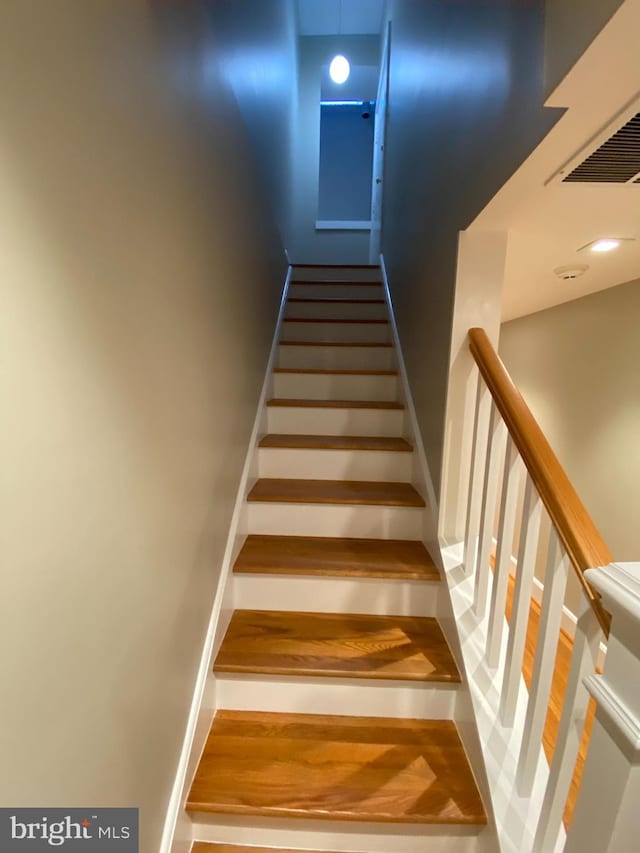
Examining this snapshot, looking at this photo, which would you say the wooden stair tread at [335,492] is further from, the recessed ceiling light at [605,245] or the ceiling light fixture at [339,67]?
the ceiling light fixture at [339,67]

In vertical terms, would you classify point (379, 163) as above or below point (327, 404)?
above

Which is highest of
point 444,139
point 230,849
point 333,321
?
point 444,139

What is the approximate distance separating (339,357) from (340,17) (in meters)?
3.62

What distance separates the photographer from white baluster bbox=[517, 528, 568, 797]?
0.94 m

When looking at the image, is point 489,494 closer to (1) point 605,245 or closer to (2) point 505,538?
(2) point 505,538

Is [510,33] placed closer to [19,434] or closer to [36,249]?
[36,249]

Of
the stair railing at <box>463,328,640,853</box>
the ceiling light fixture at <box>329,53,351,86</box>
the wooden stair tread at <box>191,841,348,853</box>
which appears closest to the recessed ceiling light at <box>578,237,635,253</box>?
the stair railing at <box>463,328,640,853</box>

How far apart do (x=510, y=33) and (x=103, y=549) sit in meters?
1.42

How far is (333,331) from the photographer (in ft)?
9.82

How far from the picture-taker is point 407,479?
2105 millimetres

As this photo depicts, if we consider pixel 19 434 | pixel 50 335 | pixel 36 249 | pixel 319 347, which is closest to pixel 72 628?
pixel 19 434

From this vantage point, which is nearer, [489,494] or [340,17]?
[489,494]

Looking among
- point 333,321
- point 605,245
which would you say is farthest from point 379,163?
point 605,245

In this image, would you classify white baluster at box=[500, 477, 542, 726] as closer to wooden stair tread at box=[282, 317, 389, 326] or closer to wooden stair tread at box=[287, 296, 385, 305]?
wooden stair tread at box=[282, 317, 389, 326]
